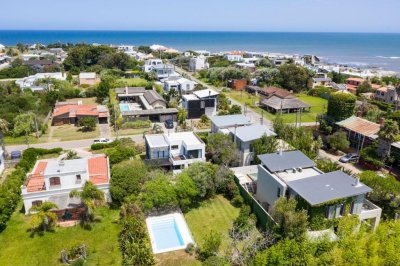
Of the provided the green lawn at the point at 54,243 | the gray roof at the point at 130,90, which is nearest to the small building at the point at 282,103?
the gray roof at the point at 130,90

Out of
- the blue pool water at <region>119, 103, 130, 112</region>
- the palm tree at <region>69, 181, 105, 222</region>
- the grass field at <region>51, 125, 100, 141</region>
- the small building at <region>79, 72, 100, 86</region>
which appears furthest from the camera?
the small building at <region>79, 72, 100, 86</region>

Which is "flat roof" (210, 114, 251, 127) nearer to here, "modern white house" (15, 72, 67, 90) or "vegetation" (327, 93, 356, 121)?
"vegetation" (327, 93, 356, 121)

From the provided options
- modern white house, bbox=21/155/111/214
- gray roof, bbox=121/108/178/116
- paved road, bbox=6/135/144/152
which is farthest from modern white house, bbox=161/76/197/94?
modern white house, bbox=21/155/111/214

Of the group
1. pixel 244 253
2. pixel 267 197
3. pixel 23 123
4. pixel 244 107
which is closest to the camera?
pixel 244 253

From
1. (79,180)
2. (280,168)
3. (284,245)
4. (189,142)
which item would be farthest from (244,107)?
(284,245)

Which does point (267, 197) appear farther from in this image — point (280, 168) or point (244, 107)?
point (244, 107)
